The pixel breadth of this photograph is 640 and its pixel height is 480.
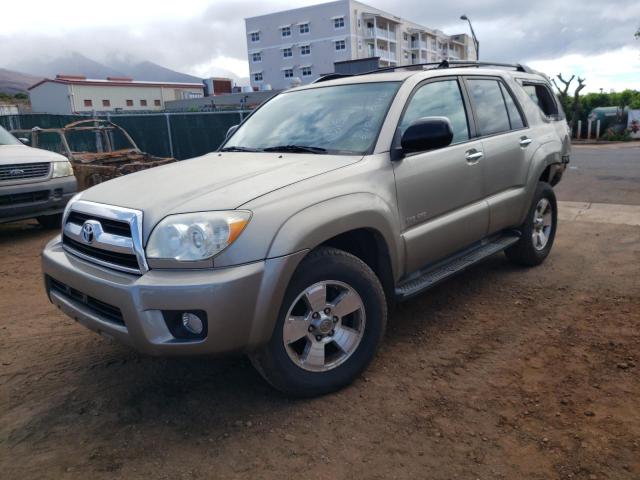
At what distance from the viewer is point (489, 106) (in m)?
4.38

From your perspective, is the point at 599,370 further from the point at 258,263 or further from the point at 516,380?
the point at 258,263

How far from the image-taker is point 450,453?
2.46 metres

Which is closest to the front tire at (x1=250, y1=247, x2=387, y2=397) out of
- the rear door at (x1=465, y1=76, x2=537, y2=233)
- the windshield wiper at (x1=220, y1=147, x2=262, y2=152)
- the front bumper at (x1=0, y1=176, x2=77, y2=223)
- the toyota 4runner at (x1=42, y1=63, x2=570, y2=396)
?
the toyota 4runner at (x1=42, y1=63, x2=570, y2=396)

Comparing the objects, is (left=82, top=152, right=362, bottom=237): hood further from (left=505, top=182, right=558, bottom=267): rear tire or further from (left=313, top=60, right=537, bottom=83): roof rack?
(left=505, top=182, right=558, bottom=267): rear tire

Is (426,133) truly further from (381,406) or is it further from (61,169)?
(61,169)

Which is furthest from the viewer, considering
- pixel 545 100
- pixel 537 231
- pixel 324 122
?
pixel 545 100

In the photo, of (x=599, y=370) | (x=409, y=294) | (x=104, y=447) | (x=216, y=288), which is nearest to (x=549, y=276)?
(x=599, y=370)

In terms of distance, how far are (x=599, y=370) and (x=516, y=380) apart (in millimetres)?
518

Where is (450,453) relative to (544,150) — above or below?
below

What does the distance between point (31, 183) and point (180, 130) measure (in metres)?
7.53

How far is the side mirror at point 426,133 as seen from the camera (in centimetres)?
318

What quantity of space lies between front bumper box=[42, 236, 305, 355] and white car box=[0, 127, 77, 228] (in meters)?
4.87

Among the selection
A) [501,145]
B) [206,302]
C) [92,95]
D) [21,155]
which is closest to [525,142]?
[501,145]

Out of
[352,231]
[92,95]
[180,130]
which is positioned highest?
[92,95]
